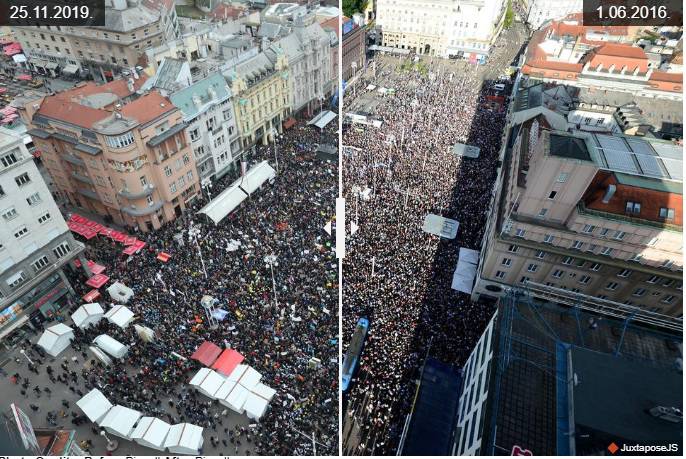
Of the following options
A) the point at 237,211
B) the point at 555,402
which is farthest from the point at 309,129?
the point at 555,402

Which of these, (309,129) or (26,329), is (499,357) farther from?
(309,129)

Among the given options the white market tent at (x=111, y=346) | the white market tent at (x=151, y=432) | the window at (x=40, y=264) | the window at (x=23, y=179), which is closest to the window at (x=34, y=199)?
the window at (x=23, y=179)

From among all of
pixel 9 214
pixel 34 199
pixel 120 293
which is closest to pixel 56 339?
pixel 120 293

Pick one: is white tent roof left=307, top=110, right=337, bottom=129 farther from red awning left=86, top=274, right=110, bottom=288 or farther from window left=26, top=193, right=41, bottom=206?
window left=26, top=193, right=41, bottom=206

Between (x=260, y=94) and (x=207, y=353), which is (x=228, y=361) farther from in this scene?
(x=260, y=94)

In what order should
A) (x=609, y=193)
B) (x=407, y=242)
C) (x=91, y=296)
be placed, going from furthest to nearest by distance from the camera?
(x=407, y=242) < (x=91, y=296) < (x=609, y=193)
